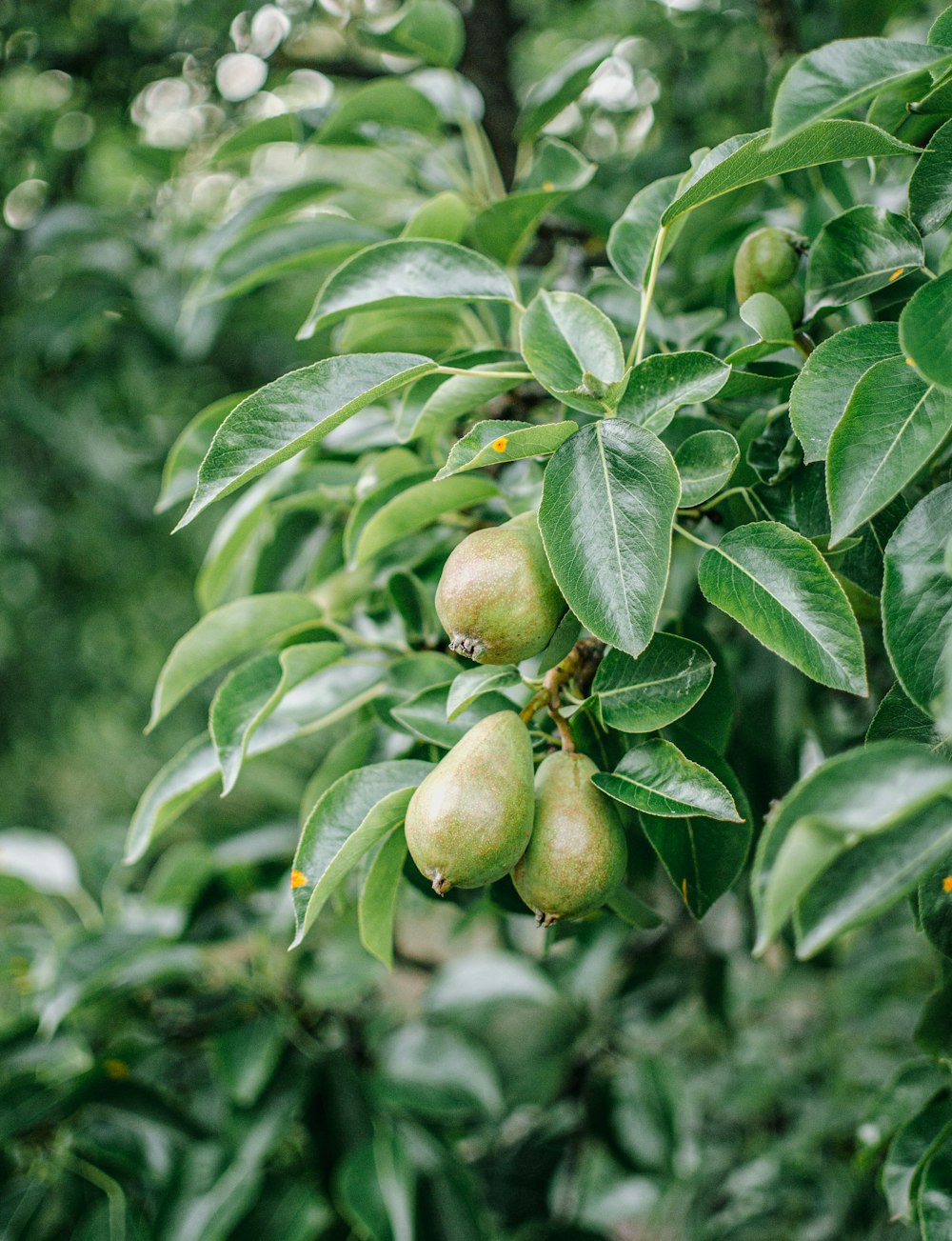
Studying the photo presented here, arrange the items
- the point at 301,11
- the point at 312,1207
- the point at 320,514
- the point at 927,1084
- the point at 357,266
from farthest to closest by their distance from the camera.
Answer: the point at 301,11, the point at 312,1207, the point at 320,514, the point at 927,1084, the point at 357,266

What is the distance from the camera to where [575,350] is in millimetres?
519

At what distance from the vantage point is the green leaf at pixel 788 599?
425 mm

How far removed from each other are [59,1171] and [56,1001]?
9.9 inches

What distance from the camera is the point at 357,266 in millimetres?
586

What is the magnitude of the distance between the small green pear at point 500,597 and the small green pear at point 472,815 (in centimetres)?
5

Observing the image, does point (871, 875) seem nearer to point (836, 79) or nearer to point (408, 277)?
point (836, 79)

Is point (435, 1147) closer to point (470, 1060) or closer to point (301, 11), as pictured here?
point (470, 1060)

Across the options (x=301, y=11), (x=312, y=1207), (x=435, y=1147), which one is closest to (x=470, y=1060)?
(x=435, y=1147)

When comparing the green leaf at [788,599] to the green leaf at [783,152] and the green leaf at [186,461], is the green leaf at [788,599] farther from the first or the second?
the green leaf at [186,461]

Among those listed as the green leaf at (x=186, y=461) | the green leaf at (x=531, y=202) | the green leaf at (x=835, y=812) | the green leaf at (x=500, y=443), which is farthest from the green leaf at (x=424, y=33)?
the green leaf at (x=835, y=812)

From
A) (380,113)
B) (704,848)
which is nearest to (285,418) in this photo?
(704,848)

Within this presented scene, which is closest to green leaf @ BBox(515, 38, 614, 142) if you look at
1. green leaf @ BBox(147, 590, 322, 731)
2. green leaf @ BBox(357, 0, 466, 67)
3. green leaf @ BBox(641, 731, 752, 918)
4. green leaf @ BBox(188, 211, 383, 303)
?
green leaf @ BBox(357, 0, 466, 67)

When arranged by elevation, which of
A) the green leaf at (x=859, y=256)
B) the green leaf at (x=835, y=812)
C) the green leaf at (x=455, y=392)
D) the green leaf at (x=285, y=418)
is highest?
the green leaf at (x=285, y=418)

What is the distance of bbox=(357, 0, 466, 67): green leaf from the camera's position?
886 millimetres
